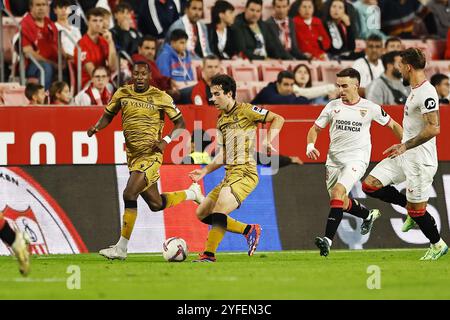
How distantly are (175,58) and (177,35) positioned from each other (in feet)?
1.26

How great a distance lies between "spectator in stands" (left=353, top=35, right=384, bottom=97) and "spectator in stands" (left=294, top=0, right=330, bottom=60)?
126 centimetres

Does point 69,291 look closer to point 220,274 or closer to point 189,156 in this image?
point 220,274

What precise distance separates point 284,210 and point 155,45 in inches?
191

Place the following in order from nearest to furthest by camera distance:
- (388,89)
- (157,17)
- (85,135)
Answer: (85,135)
(388,89)
(157,17)

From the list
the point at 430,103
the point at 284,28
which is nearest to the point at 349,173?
the point at 430,103

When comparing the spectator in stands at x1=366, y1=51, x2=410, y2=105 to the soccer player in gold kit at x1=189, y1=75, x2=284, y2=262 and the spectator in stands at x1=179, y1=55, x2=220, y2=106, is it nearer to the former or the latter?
the spectator in stands at x1=179, y1=55, x2=220, y2=106

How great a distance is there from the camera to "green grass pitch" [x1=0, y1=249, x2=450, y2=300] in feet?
36.9

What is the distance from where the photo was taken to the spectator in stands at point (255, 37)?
75.6 feet

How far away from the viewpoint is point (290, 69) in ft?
76.1

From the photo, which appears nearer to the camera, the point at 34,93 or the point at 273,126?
the point at 273,126

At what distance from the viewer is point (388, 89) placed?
69.7ft

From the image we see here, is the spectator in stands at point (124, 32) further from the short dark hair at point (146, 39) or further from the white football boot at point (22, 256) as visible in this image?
the white football boot at point (22, 256)

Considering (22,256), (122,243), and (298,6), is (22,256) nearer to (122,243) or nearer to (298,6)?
(122,243)
